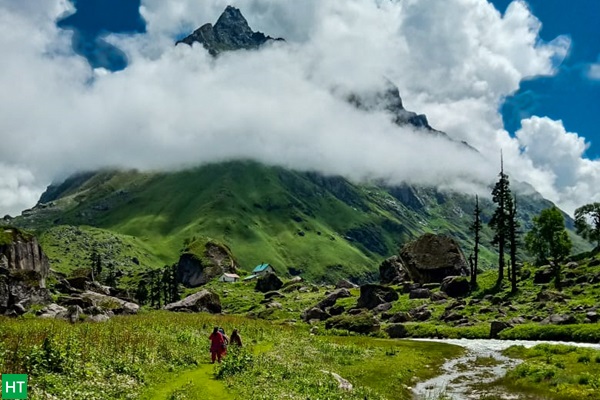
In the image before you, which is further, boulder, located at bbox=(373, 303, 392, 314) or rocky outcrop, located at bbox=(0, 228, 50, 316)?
boulder, located at bbox=(373, 303, 392, 314)

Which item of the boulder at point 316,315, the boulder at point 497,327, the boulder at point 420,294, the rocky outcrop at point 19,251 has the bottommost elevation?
the boulder at point 497,327

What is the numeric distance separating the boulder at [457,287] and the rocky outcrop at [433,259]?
2023 cm

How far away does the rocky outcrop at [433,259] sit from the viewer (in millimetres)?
135750

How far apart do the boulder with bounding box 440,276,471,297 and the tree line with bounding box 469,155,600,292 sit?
160 centimetres

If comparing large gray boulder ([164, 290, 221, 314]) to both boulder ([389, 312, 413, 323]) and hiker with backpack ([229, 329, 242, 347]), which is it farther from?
hiker with backpack ([229, 329, 242, 347])

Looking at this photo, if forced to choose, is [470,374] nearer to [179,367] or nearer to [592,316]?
[179,367]

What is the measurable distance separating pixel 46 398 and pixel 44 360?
18.0ft

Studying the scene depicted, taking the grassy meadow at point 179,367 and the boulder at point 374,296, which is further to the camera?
the boulder at point 374,296

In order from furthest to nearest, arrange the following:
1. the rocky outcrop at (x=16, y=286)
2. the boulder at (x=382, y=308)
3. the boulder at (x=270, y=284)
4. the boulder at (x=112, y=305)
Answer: the boulder at (x=270, y=284)
the boulder at (x=382, y=308)
the boulder at (x=112, y=305)
the rocky outcrop at (x=16, y=286)

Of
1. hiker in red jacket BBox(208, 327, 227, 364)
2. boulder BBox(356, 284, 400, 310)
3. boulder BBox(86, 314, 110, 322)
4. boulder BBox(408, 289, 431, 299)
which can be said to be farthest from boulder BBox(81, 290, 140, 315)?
boulder BBox(408, 289, 431, 299)

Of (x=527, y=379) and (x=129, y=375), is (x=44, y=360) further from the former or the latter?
(x=527, y=379)

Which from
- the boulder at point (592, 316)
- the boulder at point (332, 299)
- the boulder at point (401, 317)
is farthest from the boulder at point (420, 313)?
the boulder at point (332, 299)

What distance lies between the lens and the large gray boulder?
11426 centimetres

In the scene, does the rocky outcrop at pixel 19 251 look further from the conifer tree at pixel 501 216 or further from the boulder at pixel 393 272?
the conifer tree at pixel 501 216
